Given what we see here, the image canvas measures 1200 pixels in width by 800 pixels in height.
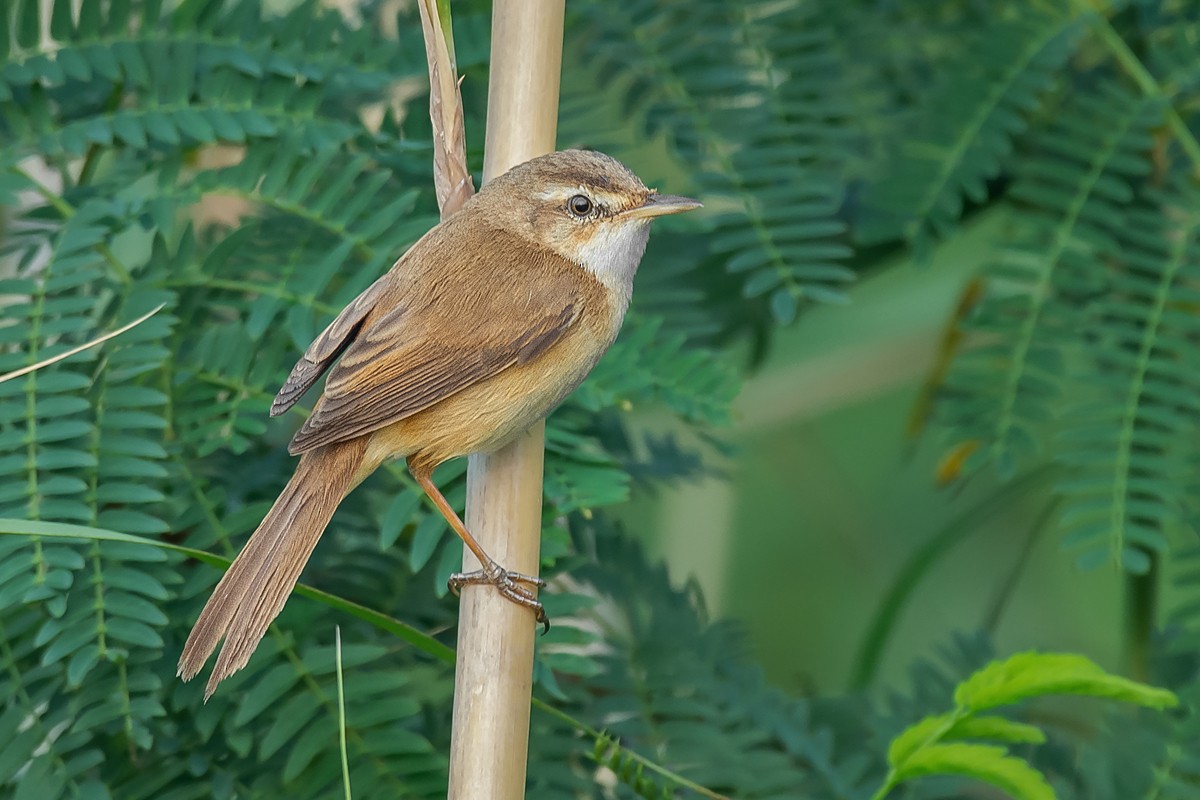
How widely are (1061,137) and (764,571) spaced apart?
2.17 m

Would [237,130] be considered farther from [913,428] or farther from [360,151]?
Answer: [913,428]

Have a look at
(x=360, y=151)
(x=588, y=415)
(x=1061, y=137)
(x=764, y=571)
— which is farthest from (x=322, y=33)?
(x=764, y=571)

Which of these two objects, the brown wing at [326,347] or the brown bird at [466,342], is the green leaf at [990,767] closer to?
the brown bird at [466,342]

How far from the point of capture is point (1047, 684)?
1.33 metres

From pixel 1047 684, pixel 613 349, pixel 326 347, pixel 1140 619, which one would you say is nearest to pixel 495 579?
pixel 326 347

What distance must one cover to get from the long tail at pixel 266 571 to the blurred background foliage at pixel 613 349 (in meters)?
0.09

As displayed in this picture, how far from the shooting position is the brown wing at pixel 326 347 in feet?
6.18

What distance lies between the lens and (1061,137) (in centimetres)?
254

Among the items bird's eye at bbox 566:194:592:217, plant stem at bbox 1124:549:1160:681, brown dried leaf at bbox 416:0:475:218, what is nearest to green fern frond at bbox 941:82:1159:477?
plant stem at bbox 1124:549:1160:681

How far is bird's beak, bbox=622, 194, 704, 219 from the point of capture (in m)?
2.08

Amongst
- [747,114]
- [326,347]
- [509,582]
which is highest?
[747,114]

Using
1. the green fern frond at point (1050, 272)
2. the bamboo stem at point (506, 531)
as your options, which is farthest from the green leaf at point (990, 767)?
the green fern frond at point (1050, 272)

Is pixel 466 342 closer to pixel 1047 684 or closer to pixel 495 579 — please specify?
pixel 495 579

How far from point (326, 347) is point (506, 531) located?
44 cm
